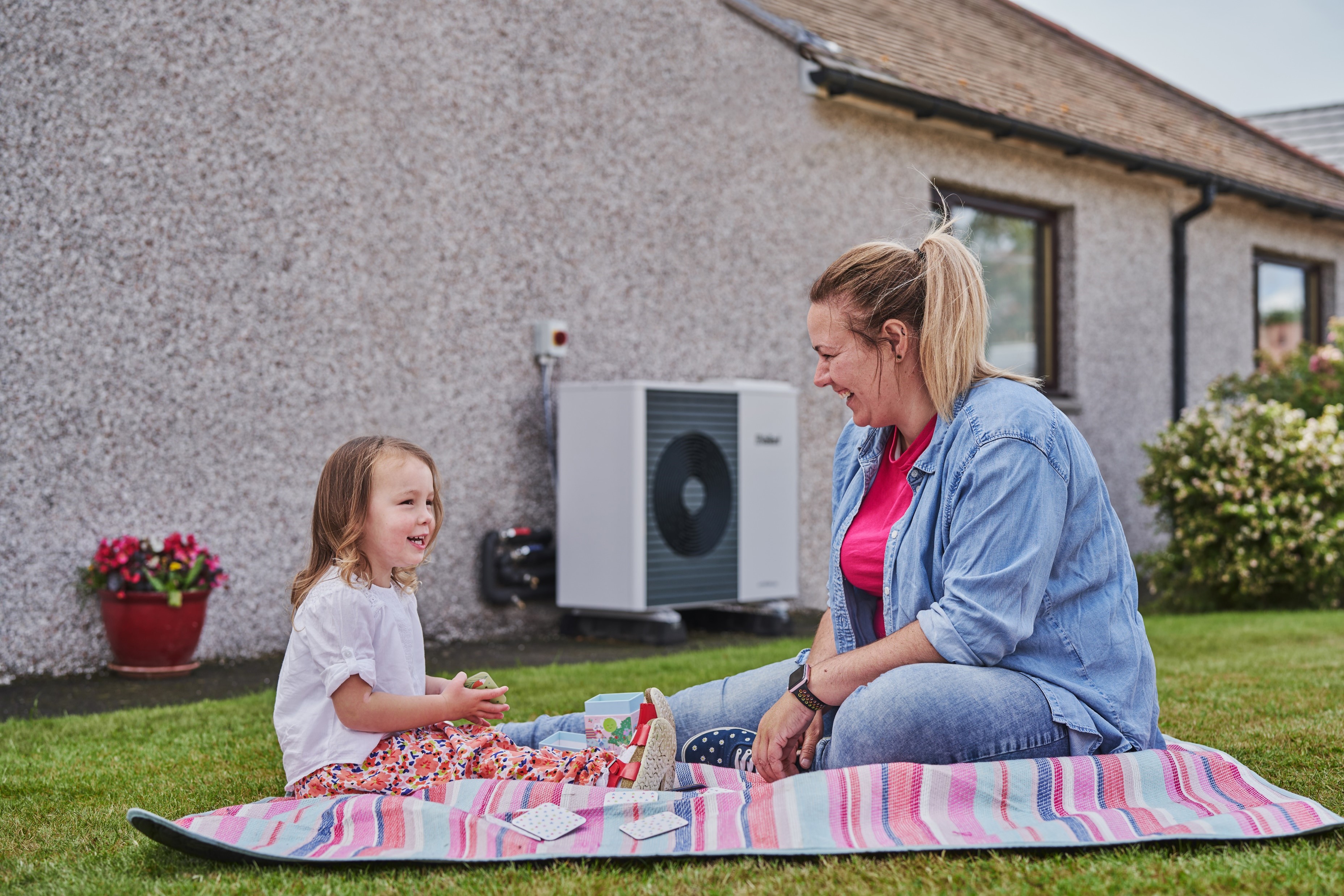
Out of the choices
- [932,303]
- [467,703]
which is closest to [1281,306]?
[932,303]

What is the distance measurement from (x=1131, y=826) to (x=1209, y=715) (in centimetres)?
159

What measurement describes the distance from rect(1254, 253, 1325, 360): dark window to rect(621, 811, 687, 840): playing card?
10525 mm

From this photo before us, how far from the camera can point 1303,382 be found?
8.19 meters

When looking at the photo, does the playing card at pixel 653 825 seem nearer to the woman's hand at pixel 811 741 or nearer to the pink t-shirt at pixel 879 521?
the woman's hand at pixel 811 741

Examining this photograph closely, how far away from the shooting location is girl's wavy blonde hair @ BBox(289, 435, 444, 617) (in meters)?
2.51

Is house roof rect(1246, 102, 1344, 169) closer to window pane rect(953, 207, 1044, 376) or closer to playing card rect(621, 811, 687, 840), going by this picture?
window pane rect(953, 207, 1044, 376)

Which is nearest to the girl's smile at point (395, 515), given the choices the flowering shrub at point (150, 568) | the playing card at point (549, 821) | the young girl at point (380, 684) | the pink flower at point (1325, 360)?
the young girl at point (380, 684)

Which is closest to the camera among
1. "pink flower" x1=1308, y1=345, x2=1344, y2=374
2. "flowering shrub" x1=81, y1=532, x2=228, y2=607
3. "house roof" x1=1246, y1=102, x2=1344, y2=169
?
"flowering shrub" x1=81, y1=532, x2=228, y2=607

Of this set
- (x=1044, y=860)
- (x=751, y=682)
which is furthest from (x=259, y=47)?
(x=1044, y=860)

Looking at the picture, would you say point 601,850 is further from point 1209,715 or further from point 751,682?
point 1209,715

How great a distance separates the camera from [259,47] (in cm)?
501

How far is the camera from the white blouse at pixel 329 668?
2.38 meters

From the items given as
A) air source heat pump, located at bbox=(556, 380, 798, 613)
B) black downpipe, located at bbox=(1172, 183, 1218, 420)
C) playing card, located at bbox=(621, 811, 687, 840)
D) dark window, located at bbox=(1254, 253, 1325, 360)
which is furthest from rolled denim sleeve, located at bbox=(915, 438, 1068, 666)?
dark window, located at bbox=(1254, 253, 1325, 360)

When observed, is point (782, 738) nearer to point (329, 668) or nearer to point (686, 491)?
point (329, 668)
